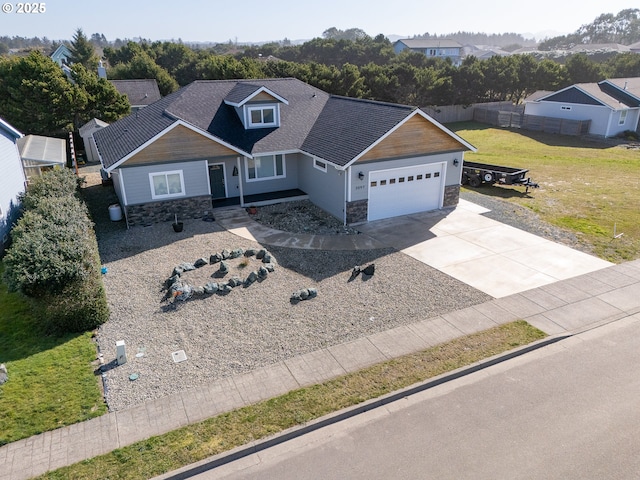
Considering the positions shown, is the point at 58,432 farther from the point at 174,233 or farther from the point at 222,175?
the point at 222,175

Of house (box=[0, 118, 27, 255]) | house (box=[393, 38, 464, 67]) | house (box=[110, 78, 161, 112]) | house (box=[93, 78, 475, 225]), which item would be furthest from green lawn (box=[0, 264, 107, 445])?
house (box=[393, 38, 464, 67])

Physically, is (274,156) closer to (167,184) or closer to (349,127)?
(349,127)

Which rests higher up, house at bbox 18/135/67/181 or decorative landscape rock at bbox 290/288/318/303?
house at bbox 18/135/67/181

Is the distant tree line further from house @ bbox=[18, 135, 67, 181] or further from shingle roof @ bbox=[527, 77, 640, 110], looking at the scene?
shingle roof @ bbox=[527, 77, 640, 110]

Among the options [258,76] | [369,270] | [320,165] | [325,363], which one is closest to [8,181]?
[320,165]

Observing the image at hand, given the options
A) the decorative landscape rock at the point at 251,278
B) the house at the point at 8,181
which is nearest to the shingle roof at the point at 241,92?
the house at the point at 8,181

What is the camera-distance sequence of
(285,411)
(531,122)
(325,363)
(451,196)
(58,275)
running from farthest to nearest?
(531,122)
(451,196)
(58,275)
(325,363)
(285,411)
